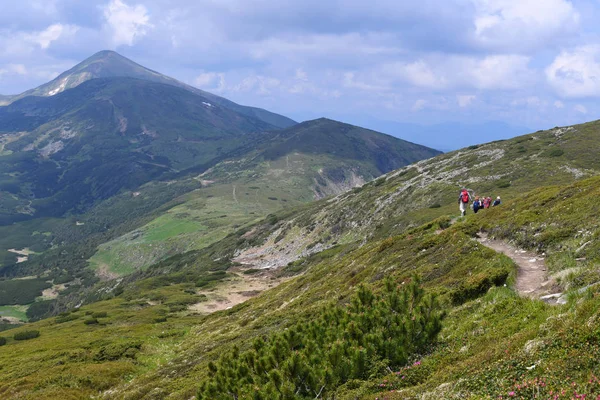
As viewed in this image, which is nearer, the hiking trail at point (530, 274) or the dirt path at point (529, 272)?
the hiking trail at point (530, 274)

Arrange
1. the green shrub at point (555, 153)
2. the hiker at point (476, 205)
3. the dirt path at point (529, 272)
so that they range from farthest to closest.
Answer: the green shrub at point (555, 153) < the hiker at point (476, 205) < the dirt path at point (529, 272)

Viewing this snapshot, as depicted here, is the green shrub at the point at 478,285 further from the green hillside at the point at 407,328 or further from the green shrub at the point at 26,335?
the green shrub at the point at 26,335

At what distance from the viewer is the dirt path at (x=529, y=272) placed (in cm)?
1831

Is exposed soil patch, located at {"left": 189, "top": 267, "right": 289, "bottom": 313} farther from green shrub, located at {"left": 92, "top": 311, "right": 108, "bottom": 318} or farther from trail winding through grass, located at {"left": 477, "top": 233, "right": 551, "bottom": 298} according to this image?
trail winding through grass, located at {"left": 477, "top": 233, "right": 551, "bottom": 298}

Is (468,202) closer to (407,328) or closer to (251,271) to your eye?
(407,328)

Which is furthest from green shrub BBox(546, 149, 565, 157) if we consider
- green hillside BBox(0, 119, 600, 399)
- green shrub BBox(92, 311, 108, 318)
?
green shrub BBox(92, 311, 108, 318)

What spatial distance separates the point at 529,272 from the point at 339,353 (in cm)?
1275

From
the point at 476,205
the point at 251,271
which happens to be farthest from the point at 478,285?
the point at 251,271

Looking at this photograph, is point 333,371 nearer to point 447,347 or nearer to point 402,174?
point 447,347

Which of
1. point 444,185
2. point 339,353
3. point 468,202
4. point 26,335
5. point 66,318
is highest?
point 444,185

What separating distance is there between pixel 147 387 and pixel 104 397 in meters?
4.80

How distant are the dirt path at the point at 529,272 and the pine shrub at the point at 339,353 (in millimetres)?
5199

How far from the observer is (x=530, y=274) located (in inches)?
846

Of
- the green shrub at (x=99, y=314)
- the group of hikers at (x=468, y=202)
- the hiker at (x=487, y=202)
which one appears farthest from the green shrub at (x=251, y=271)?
the hiker at (x=487, y=202)
